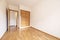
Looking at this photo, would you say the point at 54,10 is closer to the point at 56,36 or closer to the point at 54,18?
the point at 54,18

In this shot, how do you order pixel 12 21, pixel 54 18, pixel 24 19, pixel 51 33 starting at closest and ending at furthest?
pixel 54 18 < pixel 51 33 < pixel 24 19 < pixel 12 21

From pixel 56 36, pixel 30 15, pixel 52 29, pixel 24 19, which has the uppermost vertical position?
pixel 30 15

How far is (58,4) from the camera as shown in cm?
299

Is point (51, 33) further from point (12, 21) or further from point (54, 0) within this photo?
point (12, 21)

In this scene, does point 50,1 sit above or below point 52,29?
above

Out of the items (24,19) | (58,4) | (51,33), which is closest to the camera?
(58,4)

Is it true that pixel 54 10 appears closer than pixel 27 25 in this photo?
Yes

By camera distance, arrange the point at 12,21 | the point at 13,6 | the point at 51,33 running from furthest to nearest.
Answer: the point at 12,21, the point at 13,6, the point at 51,33

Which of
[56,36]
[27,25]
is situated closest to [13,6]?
[27,25]

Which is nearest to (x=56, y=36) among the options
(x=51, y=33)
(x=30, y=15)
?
(x=51, y=33)

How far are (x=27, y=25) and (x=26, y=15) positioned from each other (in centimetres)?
110

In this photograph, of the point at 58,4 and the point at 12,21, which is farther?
the point at 12,21

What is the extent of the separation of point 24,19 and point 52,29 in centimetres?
357

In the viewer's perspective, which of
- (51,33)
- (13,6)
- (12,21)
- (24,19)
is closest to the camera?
(51,33)
